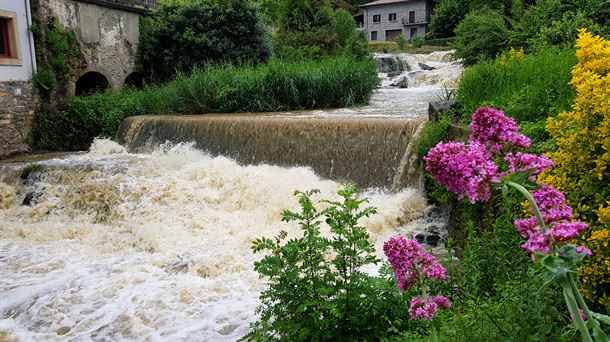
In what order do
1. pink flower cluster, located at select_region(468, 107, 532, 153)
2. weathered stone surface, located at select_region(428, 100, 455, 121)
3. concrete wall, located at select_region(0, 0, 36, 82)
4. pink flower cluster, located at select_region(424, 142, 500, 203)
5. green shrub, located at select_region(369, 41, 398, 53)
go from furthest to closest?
green shrub, located at select_region(369, 41, 398, 53) → concrete wall, located at select_region(0, 0, 36, 82) → weathered stone surface, located at select_region(428, 100, 455, 121) → pink flower cluster, located at select_region(468, 107, 532, 153) → pink flower cluster, located at select_region(424, 142, 500, 203)

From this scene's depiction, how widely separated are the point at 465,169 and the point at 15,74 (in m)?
11.9

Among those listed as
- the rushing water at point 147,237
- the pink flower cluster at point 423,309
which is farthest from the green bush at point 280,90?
the pink flower cluster at point 423,309

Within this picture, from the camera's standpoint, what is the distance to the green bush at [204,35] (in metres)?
14.1

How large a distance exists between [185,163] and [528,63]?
4.97 m

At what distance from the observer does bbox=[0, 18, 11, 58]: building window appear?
439 inches

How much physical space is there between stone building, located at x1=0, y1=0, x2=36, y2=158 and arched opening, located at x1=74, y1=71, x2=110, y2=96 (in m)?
2.36

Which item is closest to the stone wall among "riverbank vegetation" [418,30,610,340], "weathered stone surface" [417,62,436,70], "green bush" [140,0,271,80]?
"green bush" [140,0,271,80]

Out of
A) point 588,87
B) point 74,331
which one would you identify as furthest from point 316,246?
point 74,331

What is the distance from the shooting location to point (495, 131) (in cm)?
167

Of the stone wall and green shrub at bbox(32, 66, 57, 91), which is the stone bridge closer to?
green shrub at bbox(32, 66, 57, 91)

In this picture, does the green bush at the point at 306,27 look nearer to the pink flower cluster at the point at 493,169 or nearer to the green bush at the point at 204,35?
the green bush at the point at 204,35

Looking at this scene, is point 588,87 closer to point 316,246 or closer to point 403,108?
point 316,246

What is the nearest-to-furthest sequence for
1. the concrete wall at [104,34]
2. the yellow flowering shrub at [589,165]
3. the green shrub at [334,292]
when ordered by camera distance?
the yellow flowering shrub at [589,165]
the green shrub at [334,292]
the concrete wall at [104,34]

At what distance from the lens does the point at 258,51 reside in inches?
576
